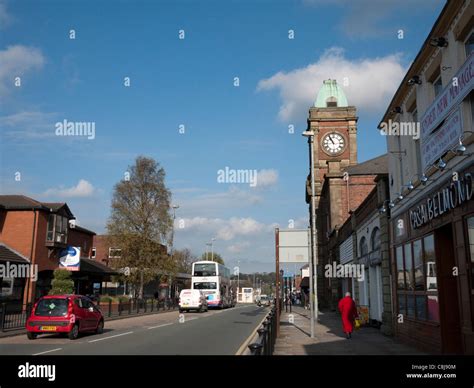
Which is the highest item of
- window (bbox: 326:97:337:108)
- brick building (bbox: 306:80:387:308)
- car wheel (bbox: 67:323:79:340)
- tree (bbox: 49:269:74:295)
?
window (bbox: 326:97:337:108)

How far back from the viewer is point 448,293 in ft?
38.1

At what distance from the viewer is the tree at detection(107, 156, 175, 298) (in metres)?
42.0

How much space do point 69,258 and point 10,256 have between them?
5461 millimetres

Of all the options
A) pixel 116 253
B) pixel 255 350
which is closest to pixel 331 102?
pixel 116 253

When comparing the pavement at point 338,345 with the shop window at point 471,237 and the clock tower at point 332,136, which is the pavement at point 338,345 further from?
the clock tower at point 332,136

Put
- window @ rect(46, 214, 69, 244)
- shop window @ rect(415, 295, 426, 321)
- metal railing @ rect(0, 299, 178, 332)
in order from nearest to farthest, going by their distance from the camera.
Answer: shop window @ rect(415, 295, 426, 321)
metal railing @ rect(0, 299, 178, 332)
window @ rect(46, 214, 69, 244)

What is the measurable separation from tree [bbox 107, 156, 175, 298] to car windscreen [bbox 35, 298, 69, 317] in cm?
2472

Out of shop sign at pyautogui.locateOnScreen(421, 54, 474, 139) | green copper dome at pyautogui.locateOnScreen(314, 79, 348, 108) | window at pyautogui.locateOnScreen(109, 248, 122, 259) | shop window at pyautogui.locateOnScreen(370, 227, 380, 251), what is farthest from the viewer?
green copper dome at pyautogui.locateOnScreen(314, 79, 348, 108)

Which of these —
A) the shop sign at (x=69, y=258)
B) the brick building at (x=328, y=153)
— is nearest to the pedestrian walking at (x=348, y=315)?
the shop sign at (x=69, y=258)

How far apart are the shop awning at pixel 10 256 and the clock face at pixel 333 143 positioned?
35.7 m

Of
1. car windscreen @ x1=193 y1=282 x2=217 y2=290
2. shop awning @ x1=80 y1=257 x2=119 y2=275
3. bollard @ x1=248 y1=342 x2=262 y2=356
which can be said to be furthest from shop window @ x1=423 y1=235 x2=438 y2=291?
car windscreen @ x1=193 y1=282 x2=217 y2=290

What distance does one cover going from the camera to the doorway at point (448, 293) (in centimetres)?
1145

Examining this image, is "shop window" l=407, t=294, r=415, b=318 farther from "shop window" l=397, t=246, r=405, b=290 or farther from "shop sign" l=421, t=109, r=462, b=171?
"shop sign" l=421, t=109, r=462, b=171
